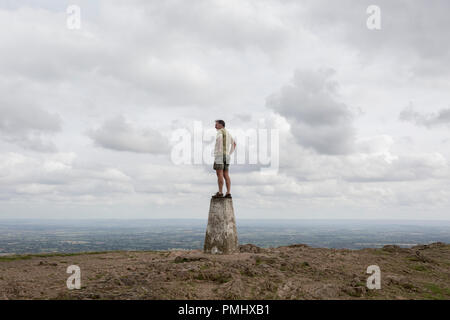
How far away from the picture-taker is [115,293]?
328 inches

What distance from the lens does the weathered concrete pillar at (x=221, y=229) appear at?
44.5ft

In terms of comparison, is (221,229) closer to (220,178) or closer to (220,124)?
(220,178)

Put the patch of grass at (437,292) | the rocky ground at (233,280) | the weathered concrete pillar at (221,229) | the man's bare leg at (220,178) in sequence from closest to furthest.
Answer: the rocky ground at (233,280) < the patch of grass at (437,292) < the weathered concrete pillar at (221,229) < the man's bare leg at (220,178)

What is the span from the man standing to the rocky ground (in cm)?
319

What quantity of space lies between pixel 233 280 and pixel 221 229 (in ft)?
13.9

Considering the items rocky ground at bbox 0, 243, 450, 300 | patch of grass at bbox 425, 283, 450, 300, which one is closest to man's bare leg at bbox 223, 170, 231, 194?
rocky ground at bbox 0, 243, 450, 300

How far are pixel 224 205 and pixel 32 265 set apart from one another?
9208 mm

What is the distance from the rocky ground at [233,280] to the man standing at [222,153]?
3192 millimetres

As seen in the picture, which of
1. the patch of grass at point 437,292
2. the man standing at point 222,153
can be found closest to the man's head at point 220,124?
the man standing at point 222,153

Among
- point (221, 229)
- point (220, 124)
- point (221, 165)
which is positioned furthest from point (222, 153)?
point (221, 229)

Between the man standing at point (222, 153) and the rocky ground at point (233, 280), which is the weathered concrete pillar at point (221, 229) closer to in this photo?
the man standing at point (222, 153)

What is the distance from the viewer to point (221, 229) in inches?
537
